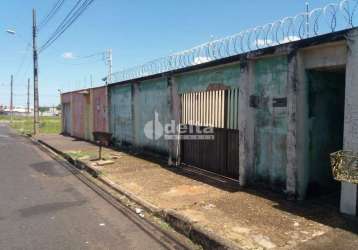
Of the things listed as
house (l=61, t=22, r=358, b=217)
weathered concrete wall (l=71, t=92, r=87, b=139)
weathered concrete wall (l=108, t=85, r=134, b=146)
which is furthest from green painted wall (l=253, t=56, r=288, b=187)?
weathered concrete wall (l=71, t=92, r=87, b=139)

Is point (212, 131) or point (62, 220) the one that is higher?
point (212, 131)

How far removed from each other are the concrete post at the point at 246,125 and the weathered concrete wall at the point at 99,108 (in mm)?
12002

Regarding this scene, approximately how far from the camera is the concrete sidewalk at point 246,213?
5137 mm

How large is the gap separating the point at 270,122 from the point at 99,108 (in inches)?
562

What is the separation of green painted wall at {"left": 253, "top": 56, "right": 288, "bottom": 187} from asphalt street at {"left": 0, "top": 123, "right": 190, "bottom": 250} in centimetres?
313

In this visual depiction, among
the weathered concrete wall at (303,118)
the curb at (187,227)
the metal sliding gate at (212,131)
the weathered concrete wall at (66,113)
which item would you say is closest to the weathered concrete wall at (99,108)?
the weathered concrete wall at (66,113)

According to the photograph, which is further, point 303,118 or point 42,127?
point 42,127

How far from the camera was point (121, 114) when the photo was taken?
56.7ft

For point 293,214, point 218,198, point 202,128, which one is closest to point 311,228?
point 293,214

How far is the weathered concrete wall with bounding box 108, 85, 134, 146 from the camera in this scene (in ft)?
→ 53.3

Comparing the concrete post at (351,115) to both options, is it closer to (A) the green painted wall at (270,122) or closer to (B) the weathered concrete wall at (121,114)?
(A) the green painted wall at (270,122)

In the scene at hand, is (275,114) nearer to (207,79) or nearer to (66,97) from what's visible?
(207,79)

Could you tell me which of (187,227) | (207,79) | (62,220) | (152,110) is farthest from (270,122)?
(152,110)


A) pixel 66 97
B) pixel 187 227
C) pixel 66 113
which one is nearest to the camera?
pixel 187 227
